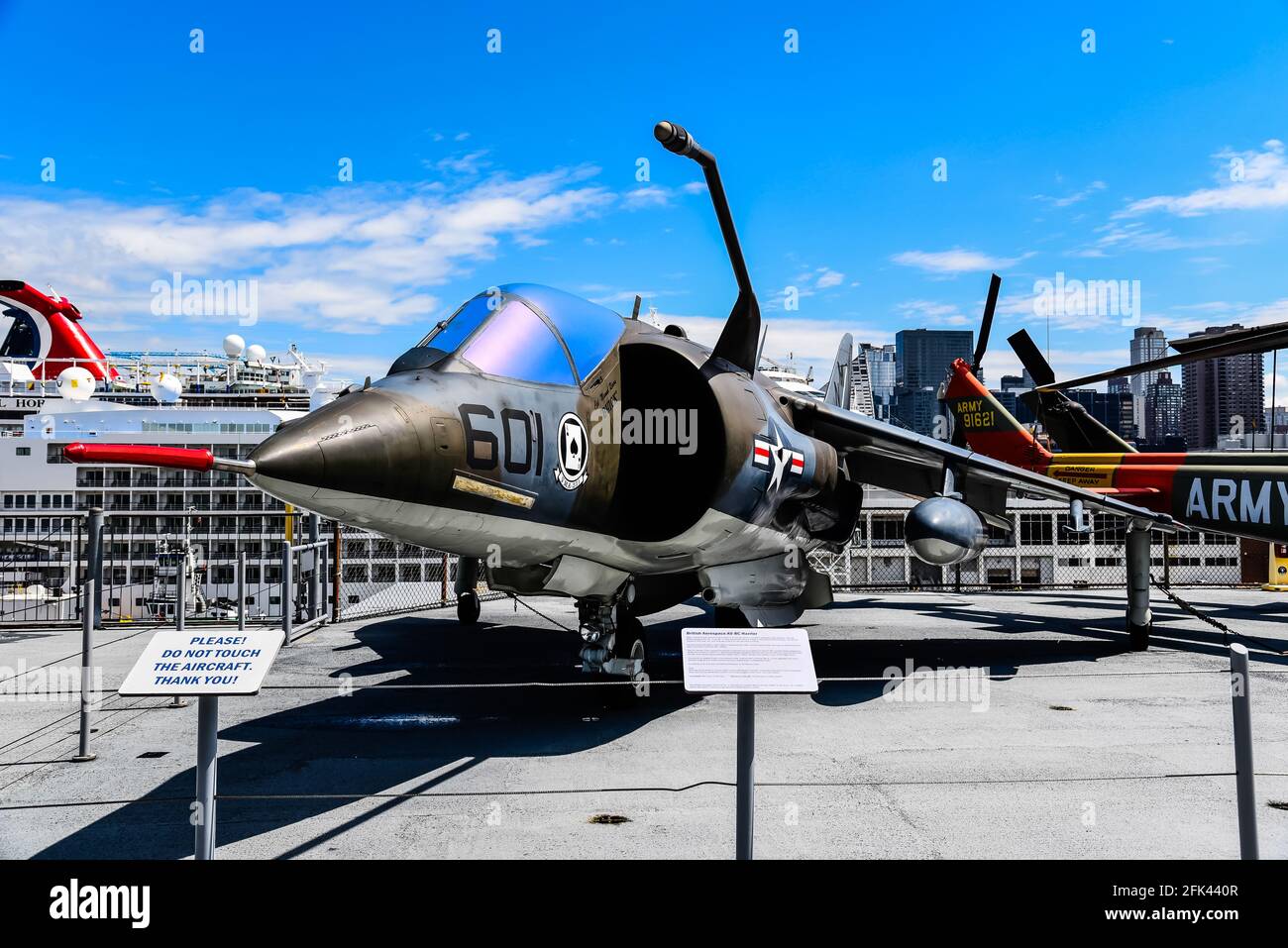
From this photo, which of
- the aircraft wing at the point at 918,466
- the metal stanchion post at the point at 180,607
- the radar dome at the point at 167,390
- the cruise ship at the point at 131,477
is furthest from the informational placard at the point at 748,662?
the radar dome at the point at 167,390

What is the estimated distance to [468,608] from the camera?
13680mm

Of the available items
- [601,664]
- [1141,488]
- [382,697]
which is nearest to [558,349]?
[601,664]

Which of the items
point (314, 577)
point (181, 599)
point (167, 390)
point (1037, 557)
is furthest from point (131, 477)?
point (1037, 557)

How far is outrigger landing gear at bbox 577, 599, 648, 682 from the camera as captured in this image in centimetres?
752

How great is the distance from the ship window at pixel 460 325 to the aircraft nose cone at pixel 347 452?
94 centimetres

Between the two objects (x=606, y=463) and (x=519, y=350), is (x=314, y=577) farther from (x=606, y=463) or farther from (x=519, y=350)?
(x=519, y=350)

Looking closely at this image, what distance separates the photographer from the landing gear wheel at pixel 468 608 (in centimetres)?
1355

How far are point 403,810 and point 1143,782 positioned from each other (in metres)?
4.86

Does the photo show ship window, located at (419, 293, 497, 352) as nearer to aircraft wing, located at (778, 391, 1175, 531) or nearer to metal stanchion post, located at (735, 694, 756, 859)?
metal stanchion post, located at (735, 694, 756, 859)

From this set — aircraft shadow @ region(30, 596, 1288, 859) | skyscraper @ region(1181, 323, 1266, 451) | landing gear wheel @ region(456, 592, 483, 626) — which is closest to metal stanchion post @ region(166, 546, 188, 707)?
aircraft shadow @ region(30, 596, 1288, 859)

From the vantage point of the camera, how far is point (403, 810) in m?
5.17

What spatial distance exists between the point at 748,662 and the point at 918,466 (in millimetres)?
8201

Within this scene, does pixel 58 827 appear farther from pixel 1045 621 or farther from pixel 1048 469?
pixel 1048 469
